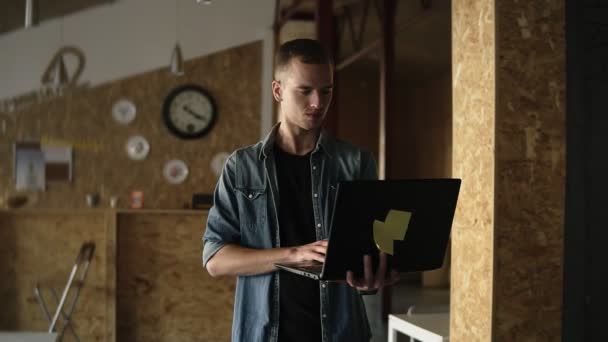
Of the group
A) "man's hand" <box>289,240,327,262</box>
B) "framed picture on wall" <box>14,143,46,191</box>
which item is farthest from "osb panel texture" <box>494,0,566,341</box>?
"framed picture on wall" <box>14,143,46,191</box>

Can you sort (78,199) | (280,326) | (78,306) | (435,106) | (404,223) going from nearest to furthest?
1. (404,223)
2. (280,326)
3. (78,306)
4. (78,199)
5. (435,106)

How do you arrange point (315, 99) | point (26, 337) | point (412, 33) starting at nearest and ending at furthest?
point (315, 99)
point (26, 337)
point (412, 33)

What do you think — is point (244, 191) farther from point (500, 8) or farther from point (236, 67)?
point (236, 67)

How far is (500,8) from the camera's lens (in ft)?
8.87

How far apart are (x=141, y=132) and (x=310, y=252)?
17.5ft

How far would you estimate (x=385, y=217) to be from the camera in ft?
4.72

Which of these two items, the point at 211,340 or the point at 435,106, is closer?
the point at 211,340

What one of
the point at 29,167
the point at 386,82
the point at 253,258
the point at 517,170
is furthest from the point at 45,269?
the point at 253,258

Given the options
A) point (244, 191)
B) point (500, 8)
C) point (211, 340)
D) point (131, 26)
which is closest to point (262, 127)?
point (131, 26)

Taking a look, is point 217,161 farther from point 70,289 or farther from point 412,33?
point 412,33

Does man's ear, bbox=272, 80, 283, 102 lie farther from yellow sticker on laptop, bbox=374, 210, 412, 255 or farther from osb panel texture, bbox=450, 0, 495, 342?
osb panel texture, bbox=450, 0, 495, 342

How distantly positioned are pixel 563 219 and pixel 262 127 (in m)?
4.17

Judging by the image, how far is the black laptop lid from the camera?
1.39 meters

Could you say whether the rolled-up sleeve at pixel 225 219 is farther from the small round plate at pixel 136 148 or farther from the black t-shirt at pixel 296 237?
the small round plate at pixel 136 148
